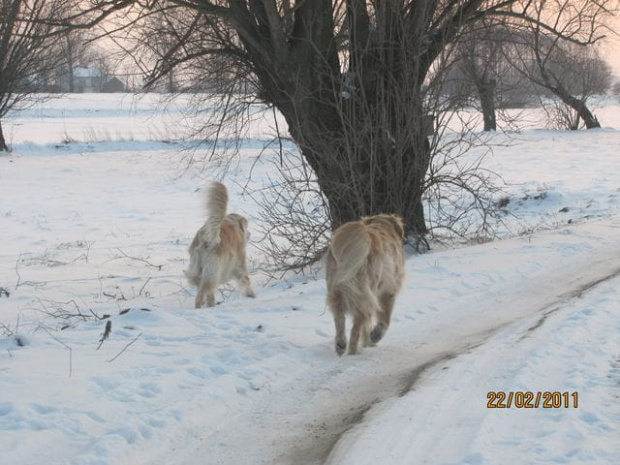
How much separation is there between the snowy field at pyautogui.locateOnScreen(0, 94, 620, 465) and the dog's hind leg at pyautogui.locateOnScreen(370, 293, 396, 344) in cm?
12

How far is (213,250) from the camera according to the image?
928 centimetres

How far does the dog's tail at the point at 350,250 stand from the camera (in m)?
6.24

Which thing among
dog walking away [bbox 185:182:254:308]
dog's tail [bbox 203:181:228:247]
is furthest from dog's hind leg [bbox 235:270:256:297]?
dog's tail [bbox 203:181:228:247]

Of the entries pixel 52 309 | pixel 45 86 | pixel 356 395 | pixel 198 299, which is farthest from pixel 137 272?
pixel 45 86

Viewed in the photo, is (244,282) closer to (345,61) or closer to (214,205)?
(214,205)

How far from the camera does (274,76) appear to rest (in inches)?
458

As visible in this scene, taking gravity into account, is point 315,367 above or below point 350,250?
below

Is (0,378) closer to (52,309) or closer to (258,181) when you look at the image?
(52,309)

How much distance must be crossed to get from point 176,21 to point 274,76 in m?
2.17

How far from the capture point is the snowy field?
14.8ft

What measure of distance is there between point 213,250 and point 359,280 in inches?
134

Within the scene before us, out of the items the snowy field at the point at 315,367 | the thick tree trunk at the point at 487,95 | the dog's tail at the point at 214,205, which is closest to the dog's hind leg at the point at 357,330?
the snowy field at the point at 315,367

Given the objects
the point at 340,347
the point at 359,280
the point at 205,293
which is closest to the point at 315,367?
the point at 340,347

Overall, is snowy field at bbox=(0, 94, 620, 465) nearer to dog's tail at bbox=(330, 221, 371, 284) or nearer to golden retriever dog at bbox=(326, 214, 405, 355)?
golden retriever dog at bbox=(326, 214, 405, 355)
